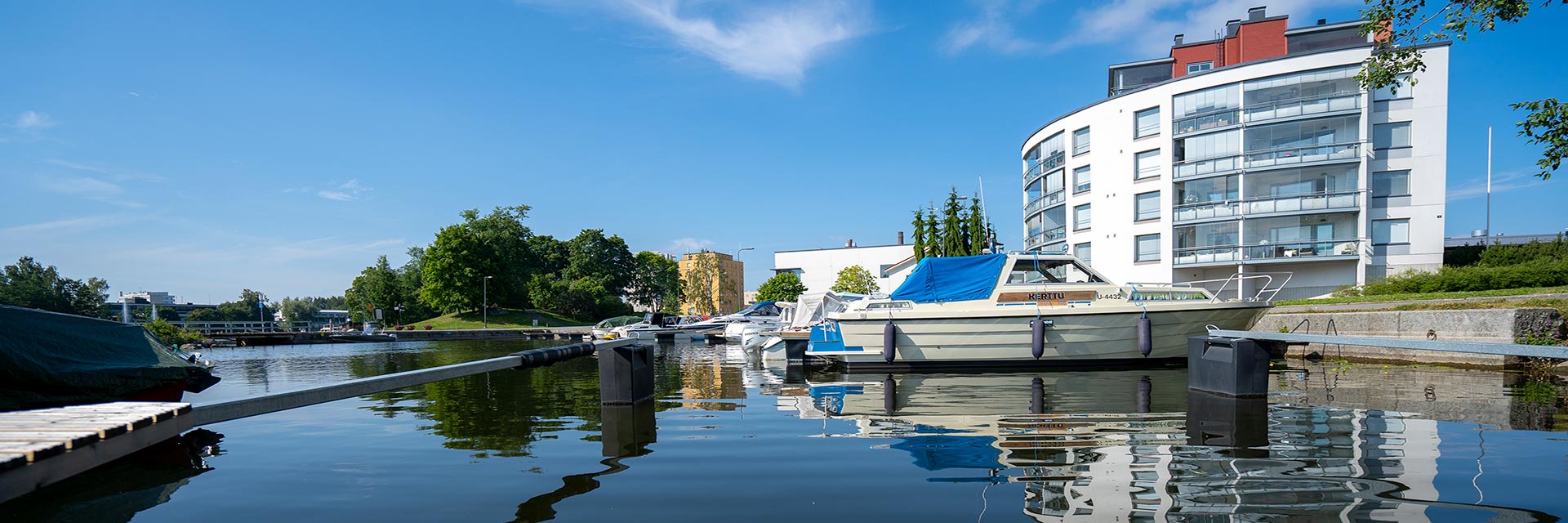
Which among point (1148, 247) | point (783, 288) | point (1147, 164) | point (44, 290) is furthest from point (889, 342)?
point (44, 290)

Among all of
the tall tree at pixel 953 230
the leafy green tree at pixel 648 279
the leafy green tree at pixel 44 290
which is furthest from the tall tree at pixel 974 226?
the leafy green tree at pixel 44 290

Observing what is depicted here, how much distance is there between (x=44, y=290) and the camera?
2985 inches

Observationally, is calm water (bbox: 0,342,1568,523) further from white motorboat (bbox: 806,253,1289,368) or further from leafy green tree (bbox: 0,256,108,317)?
leafy green tree (bbox: 0,256,108,317)

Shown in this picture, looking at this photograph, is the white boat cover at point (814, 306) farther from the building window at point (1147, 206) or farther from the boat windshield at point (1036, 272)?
the building window at point (1147, 206)

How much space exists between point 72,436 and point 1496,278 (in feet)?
93.7

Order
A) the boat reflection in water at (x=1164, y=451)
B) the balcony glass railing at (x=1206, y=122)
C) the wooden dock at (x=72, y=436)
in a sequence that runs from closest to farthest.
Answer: the wooden dock at (x=72, y=436), the boat reflection in water at (x=1164, y=451), the balcony glass railing at (x=1206, y=122)

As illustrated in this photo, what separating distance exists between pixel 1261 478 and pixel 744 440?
13.3 ft

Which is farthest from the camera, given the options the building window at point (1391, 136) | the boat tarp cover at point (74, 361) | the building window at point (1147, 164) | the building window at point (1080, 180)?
the building window at point (1080, 180)

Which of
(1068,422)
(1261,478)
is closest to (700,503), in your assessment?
(1261,478)

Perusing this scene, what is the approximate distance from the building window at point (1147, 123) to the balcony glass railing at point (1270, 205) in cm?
408

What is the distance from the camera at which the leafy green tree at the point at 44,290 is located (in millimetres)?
71000

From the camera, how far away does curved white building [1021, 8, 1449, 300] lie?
101 ft

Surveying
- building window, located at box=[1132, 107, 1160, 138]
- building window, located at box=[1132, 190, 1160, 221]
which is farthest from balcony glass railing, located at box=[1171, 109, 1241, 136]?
building window, located at box=[1132, 190, 1160, 221]

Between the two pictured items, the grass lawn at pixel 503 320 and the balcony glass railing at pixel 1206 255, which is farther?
the grass lawn at pixel 503 320
